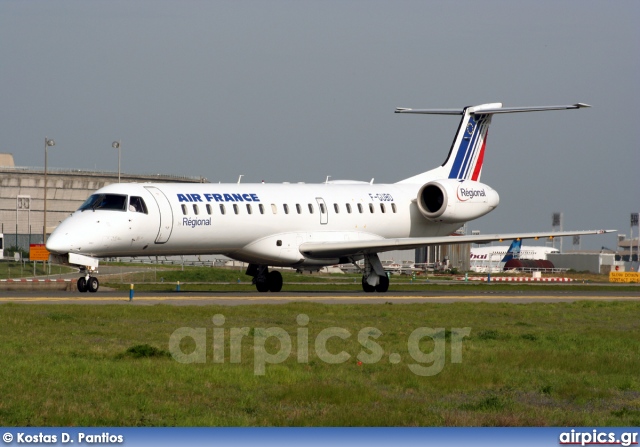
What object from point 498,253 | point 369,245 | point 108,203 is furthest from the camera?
point 498,253

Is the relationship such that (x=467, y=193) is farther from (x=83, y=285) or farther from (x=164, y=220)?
(x=83, y=285)

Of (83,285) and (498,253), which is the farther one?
(498,253)

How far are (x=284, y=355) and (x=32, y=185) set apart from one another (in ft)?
328

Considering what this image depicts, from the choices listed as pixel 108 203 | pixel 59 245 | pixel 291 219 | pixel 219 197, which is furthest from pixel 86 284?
pixel 291 219

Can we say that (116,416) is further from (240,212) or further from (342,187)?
(342,187)

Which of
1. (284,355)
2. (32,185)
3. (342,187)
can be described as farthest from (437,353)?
(32,185)

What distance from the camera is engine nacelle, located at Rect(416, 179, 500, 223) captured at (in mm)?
38375

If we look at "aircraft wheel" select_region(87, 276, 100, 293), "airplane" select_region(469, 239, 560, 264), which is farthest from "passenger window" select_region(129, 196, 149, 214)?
"airplane" select_region(469, 239, 560, 264)

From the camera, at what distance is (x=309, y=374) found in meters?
14.3

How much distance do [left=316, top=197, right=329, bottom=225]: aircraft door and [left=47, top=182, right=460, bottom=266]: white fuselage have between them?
0.03m

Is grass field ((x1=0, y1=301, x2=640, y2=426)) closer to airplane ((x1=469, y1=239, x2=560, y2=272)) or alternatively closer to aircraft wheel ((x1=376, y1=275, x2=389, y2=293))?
aircraft wheel ((x1=376, y1=275, x2=389, y2=293))

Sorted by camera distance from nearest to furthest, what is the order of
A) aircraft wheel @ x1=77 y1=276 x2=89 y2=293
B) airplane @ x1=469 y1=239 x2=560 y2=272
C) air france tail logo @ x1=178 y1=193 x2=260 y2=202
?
aircraft wheel @ x1=77 y1=276 x2=89 y2=293, air france tail logo @ x1=178 y1=193 x2=260 y2=202, airplane @ x1=469 y1=239 x2=560 y2=272

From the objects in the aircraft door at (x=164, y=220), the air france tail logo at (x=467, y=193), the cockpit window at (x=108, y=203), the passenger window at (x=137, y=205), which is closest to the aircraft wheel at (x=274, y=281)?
the aircraft door at (x=164, y=220)

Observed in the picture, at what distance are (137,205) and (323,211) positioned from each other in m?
7.20
